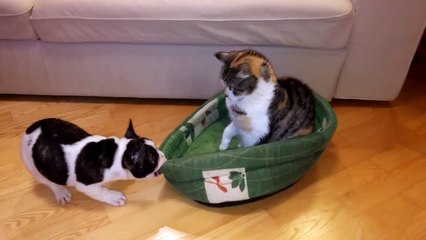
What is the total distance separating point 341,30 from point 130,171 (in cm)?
90

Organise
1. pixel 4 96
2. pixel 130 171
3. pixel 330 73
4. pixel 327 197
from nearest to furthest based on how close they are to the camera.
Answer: pixel 130 171 < pixel 327 197 < pixel 330 73 < pixel 4 96

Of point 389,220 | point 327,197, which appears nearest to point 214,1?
point 327,197

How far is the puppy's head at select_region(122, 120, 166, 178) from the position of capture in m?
1.08

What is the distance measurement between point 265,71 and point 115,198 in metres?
0.67

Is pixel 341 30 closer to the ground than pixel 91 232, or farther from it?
farther from it

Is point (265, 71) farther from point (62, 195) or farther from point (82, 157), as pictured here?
point (62, 195)

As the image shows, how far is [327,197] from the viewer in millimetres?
1326

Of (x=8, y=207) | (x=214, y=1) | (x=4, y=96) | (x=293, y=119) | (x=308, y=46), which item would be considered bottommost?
(x=8, y=207)

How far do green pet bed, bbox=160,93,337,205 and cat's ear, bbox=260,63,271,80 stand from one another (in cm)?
21

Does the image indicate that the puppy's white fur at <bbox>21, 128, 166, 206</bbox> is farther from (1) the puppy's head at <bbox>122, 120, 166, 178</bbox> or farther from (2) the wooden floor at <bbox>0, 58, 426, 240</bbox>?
(2) the wooden floor at <bbox>0, 58, 426, 240</bbox>

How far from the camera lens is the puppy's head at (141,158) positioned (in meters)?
1.08

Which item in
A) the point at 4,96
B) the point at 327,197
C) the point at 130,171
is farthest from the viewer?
the point at 4,96

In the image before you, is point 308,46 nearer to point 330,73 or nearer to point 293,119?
point 330,73

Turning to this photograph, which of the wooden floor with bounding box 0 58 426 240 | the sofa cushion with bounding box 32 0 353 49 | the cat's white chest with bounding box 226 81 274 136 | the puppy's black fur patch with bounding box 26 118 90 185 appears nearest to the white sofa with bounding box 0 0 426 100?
the sofa cushion with bounding box 32 0 353 49
